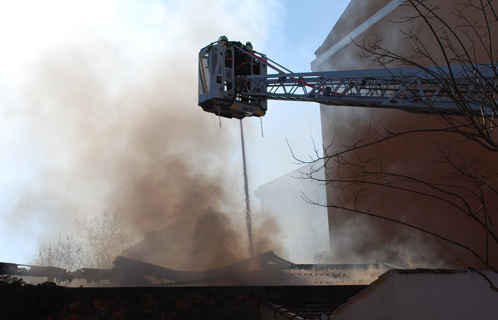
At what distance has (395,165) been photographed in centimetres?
1345

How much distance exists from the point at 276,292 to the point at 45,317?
3716mm

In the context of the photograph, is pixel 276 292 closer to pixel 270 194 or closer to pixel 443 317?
pixel 443 317

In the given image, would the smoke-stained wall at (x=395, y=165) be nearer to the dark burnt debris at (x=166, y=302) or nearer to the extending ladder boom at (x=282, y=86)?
the extending ladder boom at (x=282, y=86)

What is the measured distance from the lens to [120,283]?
10.9 metres

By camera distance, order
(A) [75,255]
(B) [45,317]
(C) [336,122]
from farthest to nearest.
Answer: (A) [75,255] → (C) [336,122] → (B) [45,317]

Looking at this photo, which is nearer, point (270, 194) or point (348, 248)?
point (348, 248)

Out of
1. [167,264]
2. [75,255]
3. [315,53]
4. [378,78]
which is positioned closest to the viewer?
[378,78]

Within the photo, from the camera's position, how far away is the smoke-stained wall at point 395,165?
11562 millimetres

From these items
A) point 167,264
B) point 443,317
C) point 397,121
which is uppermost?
point 397,121

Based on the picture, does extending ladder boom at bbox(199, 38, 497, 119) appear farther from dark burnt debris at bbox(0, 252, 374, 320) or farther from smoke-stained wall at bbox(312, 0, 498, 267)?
dark burnt debris at bbox(0, 252, 374, 320)

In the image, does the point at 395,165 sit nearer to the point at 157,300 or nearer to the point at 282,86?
the point at 282,86

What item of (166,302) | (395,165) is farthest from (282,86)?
(395,165)

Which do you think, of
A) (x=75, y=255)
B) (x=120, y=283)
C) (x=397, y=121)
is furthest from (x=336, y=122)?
(x=75, y=255)

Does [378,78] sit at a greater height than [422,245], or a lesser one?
greater
